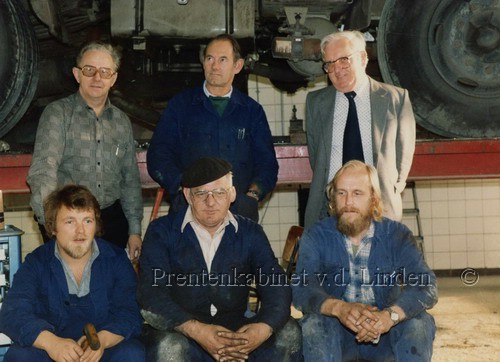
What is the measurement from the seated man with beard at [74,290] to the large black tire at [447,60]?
6.96 ft

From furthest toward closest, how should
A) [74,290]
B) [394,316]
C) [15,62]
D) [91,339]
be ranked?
1. [15,62]
2. [74,290]
3. [394,316]
4. [91,339]

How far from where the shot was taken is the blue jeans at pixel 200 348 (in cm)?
275

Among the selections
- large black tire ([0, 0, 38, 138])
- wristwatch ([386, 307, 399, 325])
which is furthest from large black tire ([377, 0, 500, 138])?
large black tire ([0, 0, 38, 138])

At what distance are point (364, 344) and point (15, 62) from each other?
102 inches

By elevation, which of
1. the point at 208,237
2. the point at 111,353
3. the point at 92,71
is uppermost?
the point at 92,71

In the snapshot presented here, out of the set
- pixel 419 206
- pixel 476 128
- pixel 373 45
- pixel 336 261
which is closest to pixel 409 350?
pixel 336 261

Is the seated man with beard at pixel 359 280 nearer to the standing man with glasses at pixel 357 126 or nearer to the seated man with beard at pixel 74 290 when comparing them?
the standing man with glasses at pixel 357 126

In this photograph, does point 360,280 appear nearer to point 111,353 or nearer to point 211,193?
point 211,193

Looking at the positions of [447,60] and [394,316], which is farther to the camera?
[447,60]

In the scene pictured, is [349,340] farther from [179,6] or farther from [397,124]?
[179,6]

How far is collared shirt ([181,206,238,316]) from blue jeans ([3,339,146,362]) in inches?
13.0

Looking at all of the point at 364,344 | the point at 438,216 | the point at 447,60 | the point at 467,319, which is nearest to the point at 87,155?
the point at 364,344

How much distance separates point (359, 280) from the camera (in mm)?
2936

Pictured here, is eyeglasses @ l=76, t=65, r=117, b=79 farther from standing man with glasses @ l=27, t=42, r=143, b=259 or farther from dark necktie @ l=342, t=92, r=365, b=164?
dark necktie @ l=342, t=92, r=365, b=164
